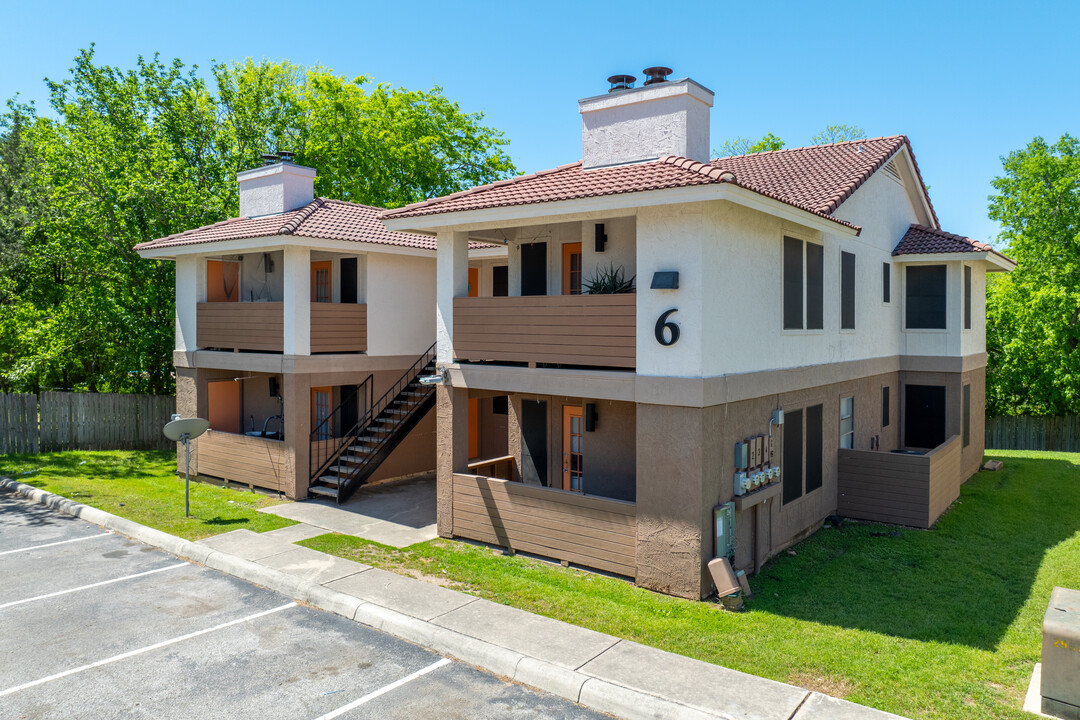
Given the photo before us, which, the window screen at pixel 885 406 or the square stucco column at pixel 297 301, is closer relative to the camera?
the square stucco column at pixel 297 301

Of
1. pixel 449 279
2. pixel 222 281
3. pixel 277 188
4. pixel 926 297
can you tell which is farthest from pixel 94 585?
pixel 926 297

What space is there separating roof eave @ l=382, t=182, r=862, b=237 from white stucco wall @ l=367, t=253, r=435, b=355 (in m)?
4.89

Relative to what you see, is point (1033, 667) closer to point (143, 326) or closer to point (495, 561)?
point (495, 561)

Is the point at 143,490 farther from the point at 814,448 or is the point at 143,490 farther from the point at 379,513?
the point at 814,448

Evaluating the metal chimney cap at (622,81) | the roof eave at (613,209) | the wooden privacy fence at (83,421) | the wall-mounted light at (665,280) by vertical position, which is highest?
the metal chimney cap at (622,81)

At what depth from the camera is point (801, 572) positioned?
38.0ft

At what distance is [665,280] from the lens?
1027 centimetres

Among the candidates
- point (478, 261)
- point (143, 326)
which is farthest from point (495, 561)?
point (143, 326)

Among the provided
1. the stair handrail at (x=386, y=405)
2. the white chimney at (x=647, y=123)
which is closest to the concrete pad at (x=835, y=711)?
the white chimney at (x=647, y=123)

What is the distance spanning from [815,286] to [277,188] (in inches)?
522

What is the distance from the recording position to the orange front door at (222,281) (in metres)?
19.5

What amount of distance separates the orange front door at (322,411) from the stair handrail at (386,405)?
1056 mm

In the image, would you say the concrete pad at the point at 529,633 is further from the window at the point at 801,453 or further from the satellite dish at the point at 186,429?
the satellite dish at the point at 186,429

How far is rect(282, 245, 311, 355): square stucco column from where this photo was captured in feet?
53.6
